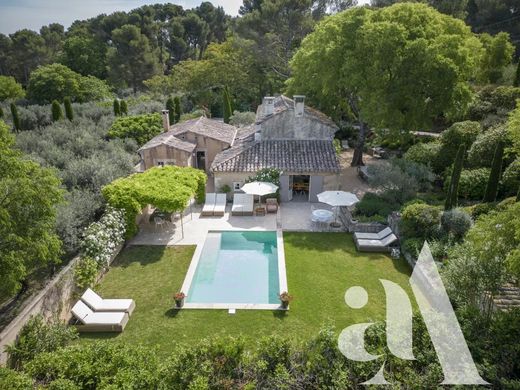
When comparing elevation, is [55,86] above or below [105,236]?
above

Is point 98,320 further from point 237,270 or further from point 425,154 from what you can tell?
point 425,154

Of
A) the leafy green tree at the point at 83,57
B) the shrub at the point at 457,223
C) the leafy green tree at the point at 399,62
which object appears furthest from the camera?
the leafy green tree at the point at 83,57

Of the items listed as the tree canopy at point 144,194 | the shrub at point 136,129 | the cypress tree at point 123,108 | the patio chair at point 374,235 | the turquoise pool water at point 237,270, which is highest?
the cypress tree at point 123,108

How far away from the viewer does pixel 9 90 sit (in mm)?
51812

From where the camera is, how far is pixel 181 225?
870 inches

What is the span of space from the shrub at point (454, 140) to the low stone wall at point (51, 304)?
25573 mm

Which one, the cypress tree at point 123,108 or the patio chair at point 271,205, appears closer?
the patio chair at point 271,205

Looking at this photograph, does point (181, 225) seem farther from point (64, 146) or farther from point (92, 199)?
point (64, 146)

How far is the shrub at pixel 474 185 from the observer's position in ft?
77.3

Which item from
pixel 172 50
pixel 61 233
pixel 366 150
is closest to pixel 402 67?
pixel 366 150

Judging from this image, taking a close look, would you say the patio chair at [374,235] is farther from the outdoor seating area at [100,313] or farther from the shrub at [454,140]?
the outdoor seating area at [100,313]

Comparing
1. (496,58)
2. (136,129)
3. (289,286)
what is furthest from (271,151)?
(496,58)

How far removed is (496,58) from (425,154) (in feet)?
63.8

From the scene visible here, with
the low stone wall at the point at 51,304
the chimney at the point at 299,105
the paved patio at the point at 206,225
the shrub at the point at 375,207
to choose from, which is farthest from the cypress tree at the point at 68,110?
the shrub at the point at 375,207
